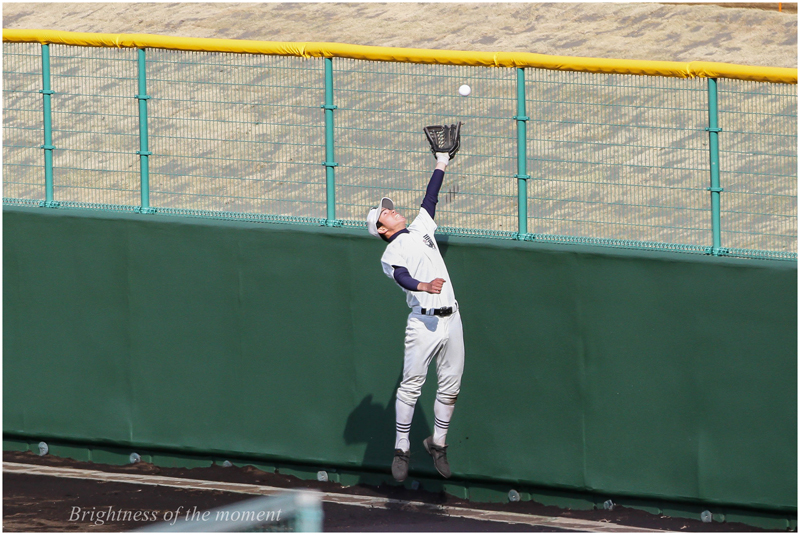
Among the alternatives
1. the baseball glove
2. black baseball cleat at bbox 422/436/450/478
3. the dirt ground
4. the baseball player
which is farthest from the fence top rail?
the dirt ground

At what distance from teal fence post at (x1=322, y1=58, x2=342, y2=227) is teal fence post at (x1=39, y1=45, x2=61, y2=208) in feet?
7.93

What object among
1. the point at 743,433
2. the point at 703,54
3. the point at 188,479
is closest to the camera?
the point at 743,433

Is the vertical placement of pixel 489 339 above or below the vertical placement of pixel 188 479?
above

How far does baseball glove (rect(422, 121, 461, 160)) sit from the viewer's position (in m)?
8.02

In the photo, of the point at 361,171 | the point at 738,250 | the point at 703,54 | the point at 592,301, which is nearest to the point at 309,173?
the point at 361,171

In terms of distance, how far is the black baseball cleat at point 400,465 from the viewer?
802 centimetres

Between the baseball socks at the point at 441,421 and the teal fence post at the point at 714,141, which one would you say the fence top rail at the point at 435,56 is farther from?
the baseball socks at the point at 441,421

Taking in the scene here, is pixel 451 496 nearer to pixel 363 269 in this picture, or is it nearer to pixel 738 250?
pixel 363 269

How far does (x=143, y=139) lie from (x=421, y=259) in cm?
286

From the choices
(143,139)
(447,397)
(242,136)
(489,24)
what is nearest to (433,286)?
(447,397)

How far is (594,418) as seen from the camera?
8359 millimetres

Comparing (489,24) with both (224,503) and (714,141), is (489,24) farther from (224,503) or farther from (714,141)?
(224,503)

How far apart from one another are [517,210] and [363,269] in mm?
1270

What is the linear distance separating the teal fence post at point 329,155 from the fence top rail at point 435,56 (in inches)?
7.3
